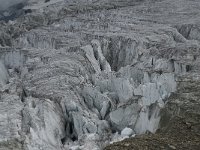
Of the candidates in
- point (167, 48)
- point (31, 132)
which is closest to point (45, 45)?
point (167, 48)

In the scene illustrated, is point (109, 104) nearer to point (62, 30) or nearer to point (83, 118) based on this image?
point (83, 118)

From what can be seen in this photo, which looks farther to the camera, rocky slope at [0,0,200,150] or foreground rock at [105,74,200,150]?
rocky slope at [0,0,200,150]

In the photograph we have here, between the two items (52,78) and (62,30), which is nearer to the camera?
(52,78)

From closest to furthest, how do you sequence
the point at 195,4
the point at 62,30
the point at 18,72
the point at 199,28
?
the point at 18,72, the point at 199,28, the point at 62,30, the point at 195,4

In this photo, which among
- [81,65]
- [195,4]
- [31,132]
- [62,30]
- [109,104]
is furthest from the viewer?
[195,4]

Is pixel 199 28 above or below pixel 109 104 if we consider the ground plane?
above

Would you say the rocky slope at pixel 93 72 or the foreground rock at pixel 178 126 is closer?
the foreground rock at pixel 178 126

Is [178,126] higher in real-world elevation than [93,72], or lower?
higher

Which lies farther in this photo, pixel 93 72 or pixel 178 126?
pixel 93 72
